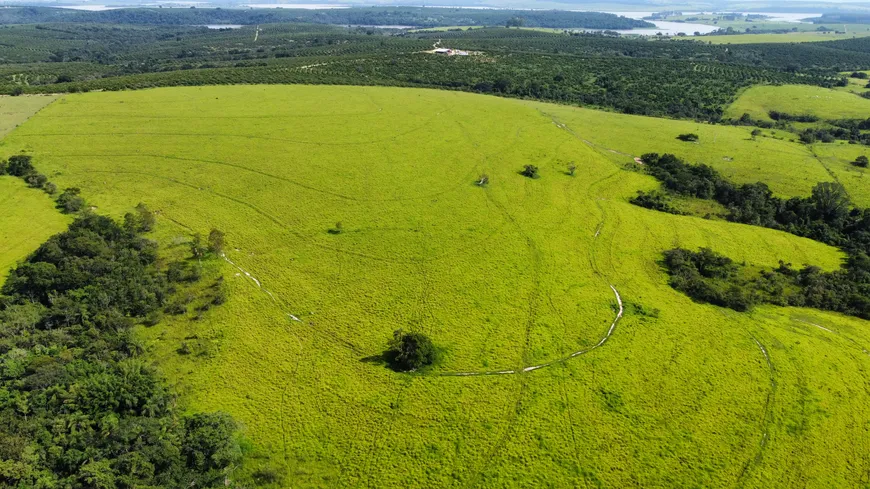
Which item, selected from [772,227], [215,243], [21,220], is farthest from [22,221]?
[772,227]

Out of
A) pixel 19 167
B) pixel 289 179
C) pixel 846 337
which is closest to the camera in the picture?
pixel 846 337

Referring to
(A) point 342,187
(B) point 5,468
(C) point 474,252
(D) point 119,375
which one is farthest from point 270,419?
(A) point 342,187

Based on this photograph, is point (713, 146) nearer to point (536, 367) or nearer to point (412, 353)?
point (536, 367)

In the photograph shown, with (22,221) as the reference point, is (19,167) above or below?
above

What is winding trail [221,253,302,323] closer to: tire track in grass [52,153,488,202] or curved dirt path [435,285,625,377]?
curved dirt path [435,285,625,377]

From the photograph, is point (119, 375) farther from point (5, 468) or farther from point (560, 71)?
point (560, 71)

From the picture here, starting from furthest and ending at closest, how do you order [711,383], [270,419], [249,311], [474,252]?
[474,252]
[249,311]
[711,383]
[270,419]

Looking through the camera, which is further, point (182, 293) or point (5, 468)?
point (182, 293)
